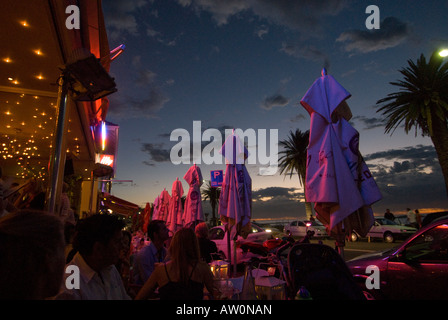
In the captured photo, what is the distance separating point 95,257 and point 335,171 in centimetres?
273

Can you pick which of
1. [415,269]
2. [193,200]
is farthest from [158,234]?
[193,200]

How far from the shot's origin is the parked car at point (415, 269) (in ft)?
13.0

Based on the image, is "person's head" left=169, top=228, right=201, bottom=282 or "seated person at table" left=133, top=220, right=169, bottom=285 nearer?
"person's head" left=169, top=228, right=201, bottom=282

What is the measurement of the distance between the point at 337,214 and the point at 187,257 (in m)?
1.81

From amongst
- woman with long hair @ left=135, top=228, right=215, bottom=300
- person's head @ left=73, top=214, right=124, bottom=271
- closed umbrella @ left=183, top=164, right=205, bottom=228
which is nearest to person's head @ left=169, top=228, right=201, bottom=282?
woman with long hair @ left=135, top=228, right=215, bottom=300

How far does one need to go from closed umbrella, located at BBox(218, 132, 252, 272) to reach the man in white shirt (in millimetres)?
4430

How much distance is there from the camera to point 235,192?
6766 millimetres

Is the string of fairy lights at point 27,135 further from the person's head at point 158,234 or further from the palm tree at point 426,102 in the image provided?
the palm tree at point 426,102

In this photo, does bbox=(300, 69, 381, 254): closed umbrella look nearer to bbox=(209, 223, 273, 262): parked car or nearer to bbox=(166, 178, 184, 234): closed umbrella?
bbox=(209, 223, 273, 262): parked car

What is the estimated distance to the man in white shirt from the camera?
210 cm

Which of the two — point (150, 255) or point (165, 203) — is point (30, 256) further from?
point (165, 203)

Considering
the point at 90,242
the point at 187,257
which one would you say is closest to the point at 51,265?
the point at 90,242

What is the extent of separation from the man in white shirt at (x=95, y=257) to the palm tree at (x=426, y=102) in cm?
1757
